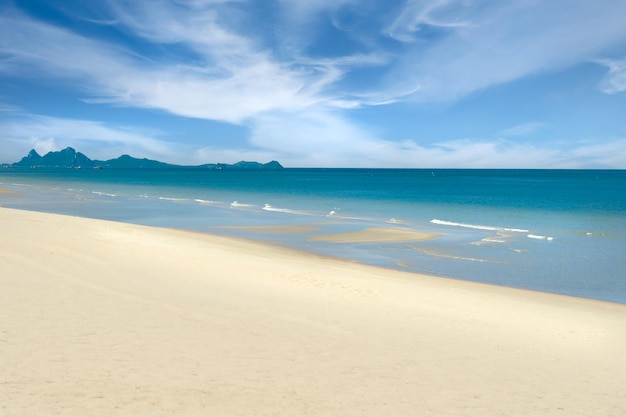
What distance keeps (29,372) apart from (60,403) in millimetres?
1071

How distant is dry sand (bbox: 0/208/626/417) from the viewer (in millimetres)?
6074

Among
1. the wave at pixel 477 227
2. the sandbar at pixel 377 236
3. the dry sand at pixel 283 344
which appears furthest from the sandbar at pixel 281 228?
the dry sand at pixel 283 344

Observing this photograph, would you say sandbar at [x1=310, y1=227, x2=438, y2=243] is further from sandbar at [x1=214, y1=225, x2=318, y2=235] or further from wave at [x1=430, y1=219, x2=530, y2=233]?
wave at [x1=430, y1=219, x2=530, y2=233]

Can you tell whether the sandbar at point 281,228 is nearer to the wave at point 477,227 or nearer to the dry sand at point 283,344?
the wave at point 477,227

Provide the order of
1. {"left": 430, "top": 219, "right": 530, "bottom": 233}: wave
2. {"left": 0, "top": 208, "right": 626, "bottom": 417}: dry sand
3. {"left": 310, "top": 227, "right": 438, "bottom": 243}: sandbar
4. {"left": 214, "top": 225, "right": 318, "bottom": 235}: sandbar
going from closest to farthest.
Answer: {"left": 0, "top": 208, "right": 626, "bottom": 417}: dry sand, {"left": 310, "top": 227, "right": 438, "bottom": 243}: sandbar, {"left": 214, "top": 225, "right": 318, "bottom": 235}: sandbar, {"left": 430, "top": 219, "right": 530, "bottom": 233}: wave

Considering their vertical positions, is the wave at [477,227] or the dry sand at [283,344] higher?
the wave at [477,227]

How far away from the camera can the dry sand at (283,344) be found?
19.9ft

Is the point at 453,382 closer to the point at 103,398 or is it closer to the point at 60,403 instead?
the point at 103,398

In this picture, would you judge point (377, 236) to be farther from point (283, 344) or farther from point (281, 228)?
point (283, 344)

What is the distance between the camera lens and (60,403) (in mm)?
5449

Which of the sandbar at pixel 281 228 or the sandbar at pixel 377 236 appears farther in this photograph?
the sandbar at pixel 281 228

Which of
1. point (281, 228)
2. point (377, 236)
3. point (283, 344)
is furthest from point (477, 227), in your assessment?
point (283, 344)

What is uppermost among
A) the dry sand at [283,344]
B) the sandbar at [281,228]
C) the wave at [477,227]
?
the wave at [477,227]

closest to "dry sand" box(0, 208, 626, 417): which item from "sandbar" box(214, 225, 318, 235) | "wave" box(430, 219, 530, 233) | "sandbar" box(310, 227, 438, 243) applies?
"sandbar" box(310, 227, 438, 243)
